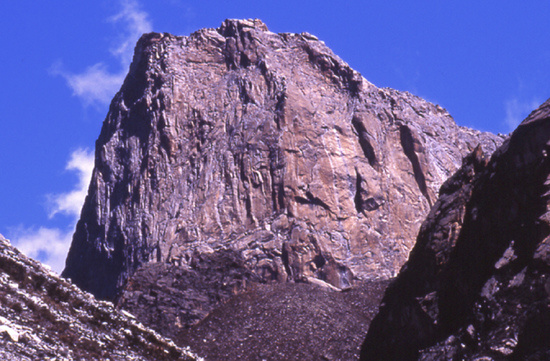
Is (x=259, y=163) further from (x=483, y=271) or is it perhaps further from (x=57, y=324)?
(x=57, y=324)

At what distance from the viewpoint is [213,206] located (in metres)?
104

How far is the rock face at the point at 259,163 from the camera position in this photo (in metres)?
101

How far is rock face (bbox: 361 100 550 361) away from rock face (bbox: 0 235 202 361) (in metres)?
12.3

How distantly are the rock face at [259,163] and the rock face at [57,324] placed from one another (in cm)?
5970

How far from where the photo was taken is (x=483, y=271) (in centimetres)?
3416

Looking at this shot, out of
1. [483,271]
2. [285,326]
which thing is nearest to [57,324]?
[483,271]

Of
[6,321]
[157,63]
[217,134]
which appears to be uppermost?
[157,63]

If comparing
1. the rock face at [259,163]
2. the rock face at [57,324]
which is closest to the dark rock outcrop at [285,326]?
Answer: the rock face at [259,163]

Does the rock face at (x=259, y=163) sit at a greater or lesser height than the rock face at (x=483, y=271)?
greater

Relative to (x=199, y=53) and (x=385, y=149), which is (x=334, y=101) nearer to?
(x=385, y=149)

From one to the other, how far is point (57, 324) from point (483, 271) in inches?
→ 766

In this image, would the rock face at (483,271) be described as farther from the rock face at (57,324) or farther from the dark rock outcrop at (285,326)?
the dark rock outcrop at (285,326)

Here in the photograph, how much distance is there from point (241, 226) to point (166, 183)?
53.1 feet

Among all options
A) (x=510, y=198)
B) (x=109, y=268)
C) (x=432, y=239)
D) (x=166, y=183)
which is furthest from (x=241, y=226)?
(x=510, y=198)
